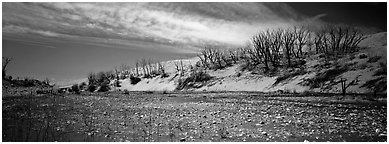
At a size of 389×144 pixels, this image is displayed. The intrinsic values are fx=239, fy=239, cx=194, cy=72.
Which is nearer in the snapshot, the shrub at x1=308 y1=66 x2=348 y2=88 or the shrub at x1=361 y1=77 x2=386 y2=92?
the shrub at x1=361 y1=77 x2=386 y2=92

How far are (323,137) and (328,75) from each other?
2859 cm

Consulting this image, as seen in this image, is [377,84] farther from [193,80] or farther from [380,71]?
[193,80]

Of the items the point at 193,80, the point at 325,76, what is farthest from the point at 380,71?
the point at 193,80

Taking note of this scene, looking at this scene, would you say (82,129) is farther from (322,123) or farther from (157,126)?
(322,123)

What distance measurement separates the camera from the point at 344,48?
62344 millimetres

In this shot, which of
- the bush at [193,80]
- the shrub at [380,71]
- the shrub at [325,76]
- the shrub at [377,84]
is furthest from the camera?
the bush at [193,80]

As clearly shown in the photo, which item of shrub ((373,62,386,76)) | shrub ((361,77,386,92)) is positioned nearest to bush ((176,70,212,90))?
shrub ((373,62,386,76))

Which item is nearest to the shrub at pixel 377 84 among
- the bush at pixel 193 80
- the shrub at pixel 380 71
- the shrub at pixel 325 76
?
the shrub at pixel 380 71

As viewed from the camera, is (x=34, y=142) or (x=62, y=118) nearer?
(x=34, y=142)

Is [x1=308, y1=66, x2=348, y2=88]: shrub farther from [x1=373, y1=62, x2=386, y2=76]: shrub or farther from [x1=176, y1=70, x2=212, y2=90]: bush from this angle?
[x1=176, y1=70, x2=212, y2=90]: bush

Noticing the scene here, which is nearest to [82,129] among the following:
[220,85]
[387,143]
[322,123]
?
[322,123]

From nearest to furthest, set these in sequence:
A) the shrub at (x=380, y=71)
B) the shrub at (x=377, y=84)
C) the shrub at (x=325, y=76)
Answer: the shrub at (x=377, y=84), the shrub at (x=380, y=71), the shrub at (x=325, y=76)

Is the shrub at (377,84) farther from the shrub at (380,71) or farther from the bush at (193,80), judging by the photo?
the bush at (193,80)

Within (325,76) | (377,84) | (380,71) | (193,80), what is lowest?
(193,80)
